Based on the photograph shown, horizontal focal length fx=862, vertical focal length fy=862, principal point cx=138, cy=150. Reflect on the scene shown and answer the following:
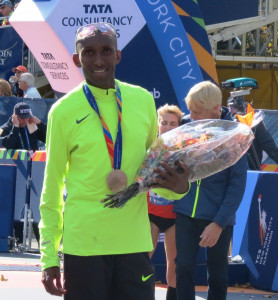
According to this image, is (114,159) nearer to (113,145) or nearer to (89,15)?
(113,145)

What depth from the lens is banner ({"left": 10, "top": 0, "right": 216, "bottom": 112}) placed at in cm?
898

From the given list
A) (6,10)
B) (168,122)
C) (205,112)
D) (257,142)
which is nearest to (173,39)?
(257,142)

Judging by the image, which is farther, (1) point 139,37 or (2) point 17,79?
(2) point 17,79

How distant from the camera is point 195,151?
4152 millimetres

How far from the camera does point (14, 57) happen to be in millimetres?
15961

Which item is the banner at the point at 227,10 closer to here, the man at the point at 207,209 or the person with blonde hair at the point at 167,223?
the person with blonde hair at the point at 167,223

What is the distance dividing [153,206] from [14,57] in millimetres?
10032

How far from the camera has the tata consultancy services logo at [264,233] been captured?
7.60 metres

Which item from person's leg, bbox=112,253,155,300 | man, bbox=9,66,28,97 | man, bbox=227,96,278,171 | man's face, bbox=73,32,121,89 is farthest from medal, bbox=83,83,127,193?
man, bbox=9,66,28,97

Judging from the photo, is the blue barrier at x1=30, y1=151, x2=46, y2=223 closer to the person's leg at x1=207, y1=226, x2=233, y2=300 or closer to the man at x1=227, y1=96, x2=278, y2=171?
the man at x1=227, y1=96, x2=278, y2=171

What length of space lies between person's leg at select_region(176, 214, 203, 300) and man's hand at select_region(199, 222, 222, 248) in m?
0.20

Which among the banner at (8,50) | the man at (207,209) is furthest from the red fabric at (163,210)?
the banner at (8,50)

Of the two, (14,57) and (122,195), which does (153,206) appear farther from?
(14,57)

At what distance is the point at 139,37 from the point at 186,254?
3.83 m
